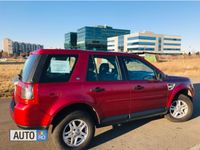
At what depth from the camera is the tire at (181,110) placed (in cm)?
519

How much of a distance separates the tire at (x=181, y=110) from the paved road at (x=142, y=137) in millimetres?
150

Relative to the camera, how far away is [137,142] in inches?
157

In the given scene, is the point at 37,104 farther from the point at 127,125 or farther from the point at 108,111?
the point at 127,125

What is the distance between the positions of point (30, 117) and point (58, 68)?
0.95 metres

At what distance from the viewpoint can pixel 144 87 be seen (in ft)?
14.5

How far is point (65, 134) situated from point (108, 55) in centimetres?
179

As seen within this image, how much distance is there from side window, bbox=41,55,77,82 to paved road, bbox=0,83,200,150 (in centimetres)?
135

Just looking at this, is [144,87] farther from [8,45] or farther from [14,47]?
[14,47]

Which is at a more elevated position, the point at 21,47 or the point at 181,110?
the point at 21,47

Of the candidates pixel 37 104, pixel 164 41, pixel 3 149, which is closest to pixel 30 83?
pixel 37 104

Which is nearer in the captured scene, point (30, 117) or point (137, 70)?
point (30, 117)

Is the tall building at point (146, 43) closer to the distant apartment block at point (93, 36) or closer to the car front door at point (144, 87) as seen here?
the distant apartment block at point (93, 36)

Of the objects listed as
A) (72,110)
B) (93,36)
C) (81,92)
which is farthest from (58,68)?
(93,36)

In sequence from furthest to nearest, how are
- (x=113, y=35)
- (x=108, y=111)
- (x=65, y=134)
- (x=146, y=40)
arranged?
(x=113, y=35) → (x=146, y=40) → (x=108, y=111) → (x=65, y=134)
